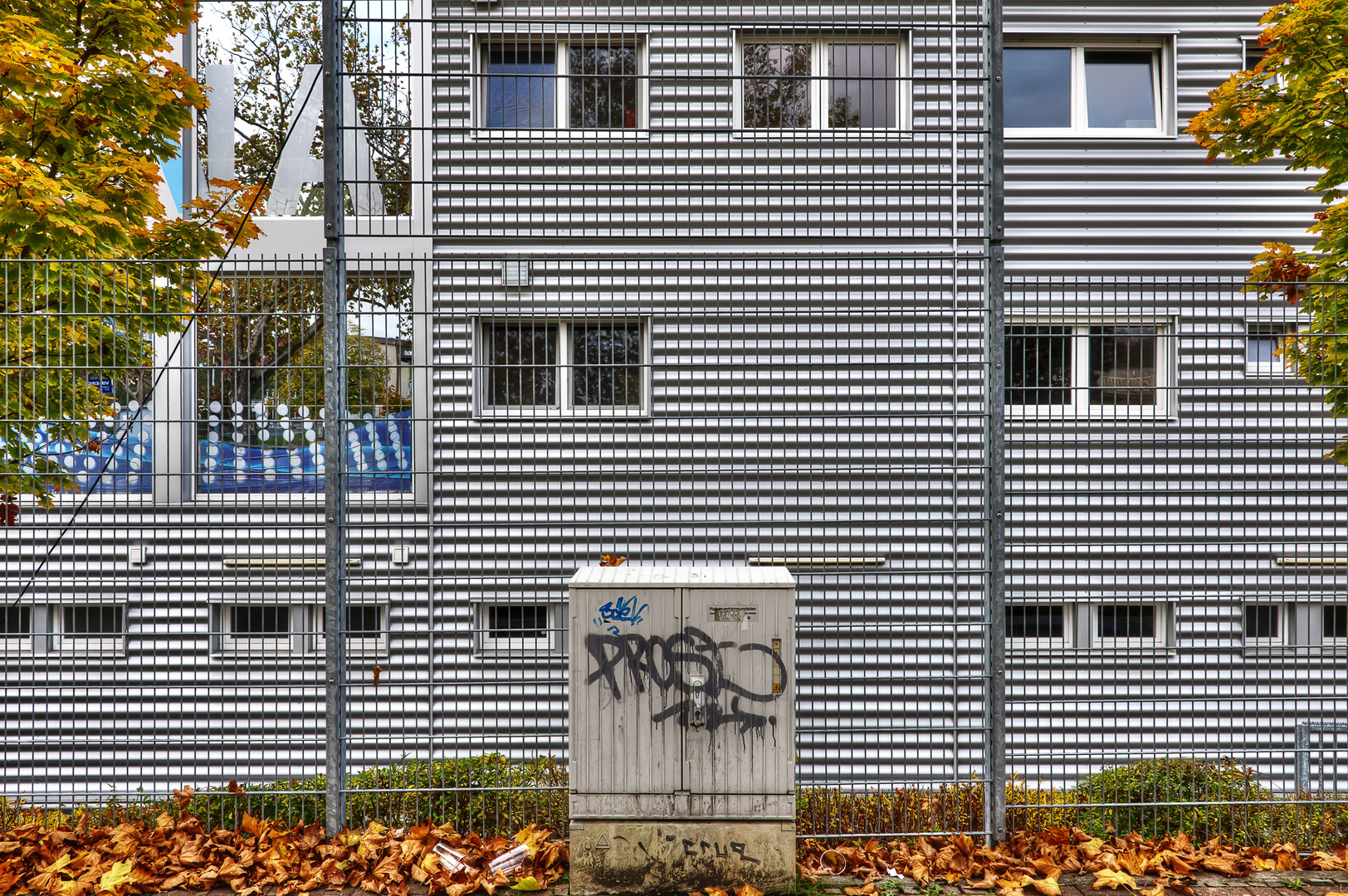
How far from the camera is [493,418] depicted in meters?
4.31

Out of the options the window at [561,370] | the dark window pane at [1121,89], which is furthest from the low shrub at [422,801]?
the dark window pane at [1121,89]

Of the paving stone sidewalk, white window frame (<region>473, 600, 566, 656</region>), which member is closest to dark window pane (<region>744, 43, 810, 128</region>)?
white window frame (<region>473, 600, 566, 656</region>)

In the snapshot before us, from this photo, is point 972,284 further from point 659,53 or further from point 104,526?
point 104,526

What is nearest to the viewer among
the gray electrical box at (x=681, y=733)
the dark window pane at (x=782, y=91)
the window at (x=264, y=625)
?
the gray electrical box at (x=681, y=733)

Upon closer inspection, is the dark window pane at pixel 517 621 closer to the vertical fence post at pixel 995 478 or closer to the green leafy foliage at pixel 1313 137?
the vertical fence post at pixel 995 478

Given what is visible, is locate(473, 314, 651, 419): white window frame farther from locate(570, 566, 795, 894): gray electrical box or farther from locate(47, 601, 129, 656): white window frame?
locate(47, 601, 129, 656): white window frame

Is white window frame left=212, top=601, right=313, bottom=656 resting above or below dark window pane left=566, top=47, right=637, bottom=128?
below

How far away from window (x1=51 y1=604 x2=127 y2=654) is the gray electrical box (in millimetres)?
2931

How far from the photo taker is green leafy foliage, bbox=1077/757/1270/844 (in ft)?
14.7

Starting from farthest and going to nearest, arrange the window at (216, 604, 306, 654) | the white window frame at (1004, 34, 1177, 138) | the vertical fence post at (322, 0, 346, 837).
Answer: the white window frame at (1004, 34, 1177, 138), the window at (216, 604, 306, 654), the vertical fence post at (322, 0, 346, 837)

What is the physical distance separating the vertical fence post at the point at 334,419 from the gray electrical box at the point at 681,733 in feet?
4.77

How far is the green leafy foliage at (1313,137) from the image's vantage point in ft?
15.4

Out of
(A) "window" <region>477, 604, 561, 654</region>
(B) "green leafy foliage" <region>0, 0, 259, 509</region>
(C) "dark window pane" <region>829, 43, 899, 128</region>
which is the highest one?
(C) "dark window pane" <region>829, 43, 899, 128</region>

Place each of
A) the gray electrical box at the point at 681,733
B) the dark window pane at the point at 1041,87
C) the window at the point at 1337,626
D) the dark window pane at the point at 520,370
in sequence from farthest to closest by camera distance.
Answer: the dark window pane at the point at 1041,87 < the window at the point at 1337,626 < the dark window pane at the point at 520,370 < the gray electrical box at the point at 681,733
